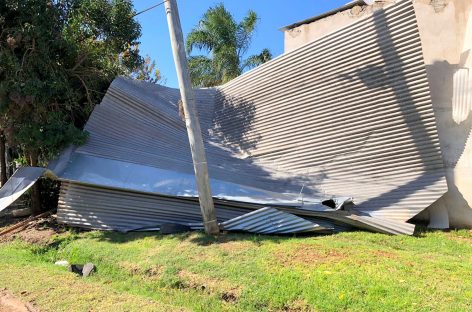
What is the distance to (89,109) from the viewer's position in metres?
10.1

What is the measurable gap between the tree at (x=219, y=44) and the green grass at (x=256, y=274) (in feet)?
42.7

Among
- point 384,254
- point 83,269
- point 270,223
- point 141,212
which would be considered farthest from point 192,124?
point 384,254

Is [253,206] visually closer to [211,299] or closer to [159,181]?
[159,181]

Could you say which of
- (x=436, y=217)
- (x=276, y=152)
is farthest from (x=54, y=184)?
(x=436, y=217)

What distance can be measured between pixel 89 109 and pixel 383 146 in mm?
6496

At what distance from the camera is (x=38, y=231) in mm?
9492

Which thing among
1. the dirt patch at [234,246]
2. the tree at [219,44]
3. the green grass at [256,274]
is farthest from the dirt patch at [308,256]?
the tree at [219,44]

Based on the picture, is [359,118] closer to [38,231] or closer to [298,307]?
[298,307]

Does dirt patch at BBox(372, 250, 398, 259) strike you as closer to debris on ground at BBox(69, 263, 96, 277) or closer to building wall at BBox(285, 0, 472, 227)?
building wall at BBox(285, 0, 472, 227)

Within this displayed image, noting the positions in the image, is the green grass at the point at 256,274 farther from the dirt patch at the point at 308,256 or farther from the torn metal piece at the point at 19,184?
the torn metal piece at the point at 19,184

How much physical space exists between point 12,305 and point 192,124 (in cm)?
376

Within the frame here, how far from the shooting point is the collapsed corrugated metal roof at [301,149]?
7.96m

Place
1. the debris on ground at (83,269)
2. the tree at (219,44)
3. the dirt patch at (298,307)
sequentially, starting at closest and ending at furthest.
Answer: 1. the dirt patch at (298,307)
2. the debris on ground at (83,269)
3. the tree at (219,44)

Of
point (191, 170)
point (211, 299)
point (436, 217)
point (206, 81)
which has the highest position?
point (206, 81)
